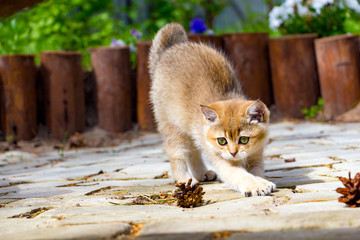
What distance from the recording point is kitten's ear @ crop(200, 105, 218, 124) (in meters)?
3.20

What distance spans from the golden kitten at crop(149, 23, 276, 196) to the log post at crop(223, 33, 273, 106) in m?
2.07

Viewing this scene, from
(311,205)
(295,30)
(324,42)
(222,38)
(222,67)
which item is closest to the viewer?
(311,205)

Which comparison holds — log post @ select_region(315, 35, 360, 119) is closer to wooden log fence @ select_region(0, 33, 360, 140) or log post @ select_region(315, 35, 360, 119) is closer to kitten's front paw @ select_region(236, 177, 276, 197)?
wooden log fence @ select_region(0, 33, 360, 140)

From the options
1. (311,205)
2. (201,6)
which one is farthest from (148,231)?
(201,6)

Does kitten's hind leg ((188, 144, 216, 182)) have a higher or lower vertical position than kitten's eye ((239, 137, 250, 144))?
lower

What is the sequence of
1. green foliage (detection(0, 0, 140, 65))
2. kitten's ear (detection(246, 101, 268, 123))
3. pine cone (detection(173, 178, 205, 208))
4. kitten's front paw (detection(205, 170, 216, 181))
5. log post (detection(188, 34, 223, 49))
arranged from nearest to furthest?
1. pine cone (detection(173, 178, 205, 208))
2. kitten's ear (detection(246, 101, 268, 123))
3. kitten's front paw (detection(205, 170, 216, 181))
4. log post (detection(188, 34, 223, 49))
5. green foliage (detection(0, 0, 140, 65))

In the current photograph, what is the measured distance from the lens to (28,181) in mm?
3865

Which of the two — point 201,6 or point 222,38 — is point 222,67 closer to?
point 222,38

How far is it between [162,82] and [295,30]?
12.1ft

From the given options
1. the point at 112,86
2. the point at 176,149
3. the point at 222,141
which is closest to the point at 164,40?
the point at 176,149

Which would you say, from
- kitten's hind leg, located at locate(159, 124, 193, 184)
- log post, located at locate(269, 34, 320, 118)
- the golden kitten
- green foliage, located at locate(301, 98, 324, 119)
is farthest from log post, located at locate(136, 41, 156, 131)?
kitten's hind leg, located at locate(159, 124, 193, 184)

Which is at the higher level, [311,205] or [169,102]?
[169,102]

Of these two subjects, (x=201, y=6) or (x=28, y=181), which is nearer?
(x=28, y=181)

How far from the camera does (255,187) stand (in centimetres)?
286
